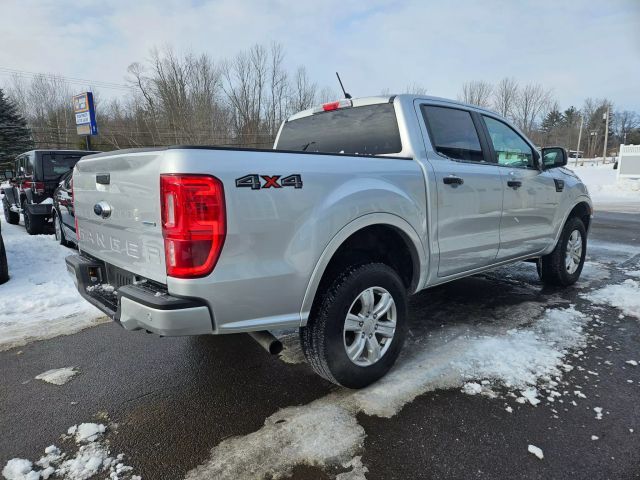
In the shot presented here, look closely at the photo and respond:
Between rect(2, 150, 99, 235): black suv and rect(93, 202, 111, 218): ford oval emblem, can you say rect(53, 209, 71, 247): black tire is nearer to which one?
rect(2, 150, 99, 235): black suv

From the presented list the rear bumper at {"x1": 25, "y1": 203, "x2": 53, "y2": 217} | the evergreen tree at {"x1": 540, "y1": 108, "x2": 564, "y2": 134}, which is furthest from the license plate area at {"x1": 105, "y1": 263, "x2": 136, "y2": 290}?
the evergreen tree at {"x1": 540, "y1": 108, "x2": 564, "y2": 134}

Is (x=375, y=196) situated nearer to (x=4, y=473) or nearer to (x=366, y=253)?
(x=366, y=253)

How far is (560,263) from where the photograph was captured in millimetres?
4816

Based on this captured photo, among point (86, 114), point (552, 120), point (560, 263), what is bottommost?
point (560, 263)

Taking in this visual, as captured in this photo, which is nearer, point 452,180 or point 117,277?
point 117,277

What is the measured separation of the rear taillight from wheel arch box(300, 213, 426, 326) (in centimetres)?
61

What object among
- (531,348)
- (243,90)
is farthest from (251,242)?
(243,90)

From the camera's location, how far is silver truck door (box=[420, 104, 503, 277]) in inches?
127

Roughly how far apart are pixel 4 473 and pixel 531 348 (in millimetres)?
3352

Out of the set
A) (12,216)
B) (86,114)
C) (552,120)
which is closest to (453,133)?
(12,216)

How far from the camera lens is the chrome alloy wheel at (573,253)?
16.2 feet

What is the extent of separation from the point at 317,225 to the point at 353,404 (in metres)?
1.13

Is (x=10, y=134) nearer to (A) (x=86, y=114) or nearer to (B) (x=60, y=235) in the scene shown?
(A) (x=86, y=114)

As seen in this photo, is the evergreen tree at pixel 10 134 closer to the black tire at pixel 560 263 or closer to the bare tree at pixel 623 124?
the black tire at pixel 560 263
